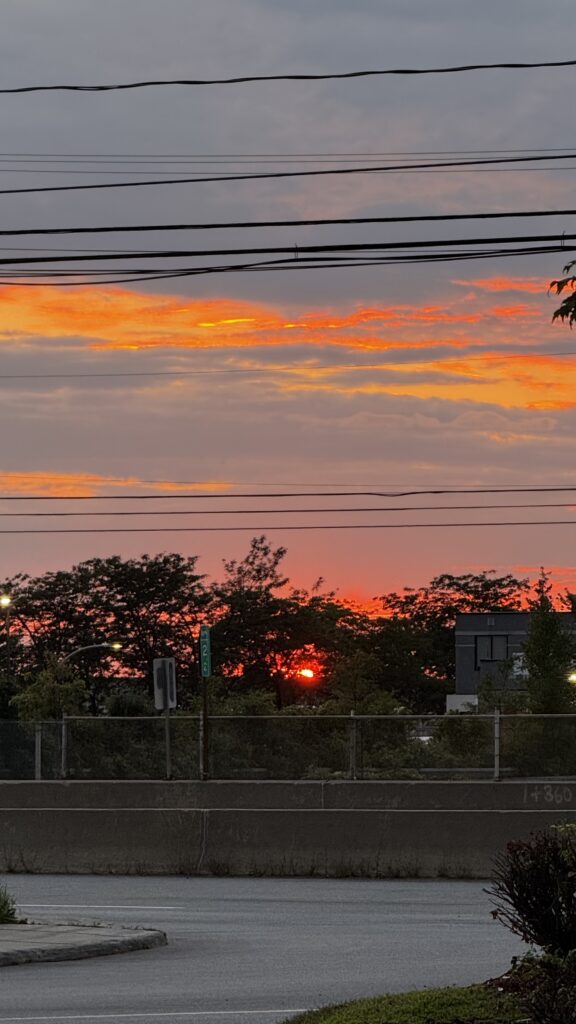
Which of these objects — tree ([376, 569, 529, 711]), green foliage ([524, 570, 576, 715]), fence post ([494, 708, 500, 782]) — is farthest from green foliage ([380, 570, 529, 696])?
fence post ([494, 708, 500, 782])

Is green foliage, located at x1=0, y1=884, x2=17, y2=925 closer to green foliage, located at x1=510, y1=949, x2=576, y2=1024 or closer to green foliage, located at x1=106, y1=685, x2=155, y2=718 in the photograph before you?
green foliage, located at x1=510, y1=949, x2=576, y2=1024

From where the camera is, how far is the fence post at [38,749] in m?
30.7

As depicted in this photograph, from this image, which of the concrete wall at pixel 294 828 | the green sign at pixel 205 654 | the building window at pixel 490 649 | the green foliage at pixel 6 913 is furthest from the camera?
the building window at pixel 490 649

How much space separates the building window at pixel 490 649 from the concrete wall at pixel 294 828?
3579 inches

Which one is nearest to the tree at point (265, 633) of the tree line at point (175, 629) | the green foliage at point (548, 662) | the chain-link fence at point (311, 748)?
the tree line at point (175, 629)

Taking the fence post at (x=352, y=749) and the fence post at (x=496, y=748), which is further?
the fence post at (x=352, y=749)

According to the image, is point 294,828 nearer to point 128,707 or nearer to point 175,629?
point 128,707

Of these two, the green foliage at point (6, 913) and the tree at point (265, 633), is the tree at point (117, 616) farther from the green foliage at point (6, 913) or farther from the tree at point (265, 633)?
Result: the green foliage at point (6, 913)

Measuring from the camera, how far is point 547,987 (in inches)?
318

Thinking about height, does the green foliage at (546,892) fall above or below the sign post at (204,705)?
below

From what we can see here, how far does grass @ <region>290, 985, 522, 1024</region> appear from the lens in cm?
864

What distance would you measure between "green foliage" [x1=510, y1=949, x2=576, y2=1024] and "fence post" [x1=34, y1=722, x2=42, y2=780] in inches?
868

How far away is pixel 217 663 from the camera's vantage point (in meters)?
89.8

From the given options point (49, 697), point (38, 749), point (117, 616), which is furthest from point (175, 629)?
point (38, 749)
